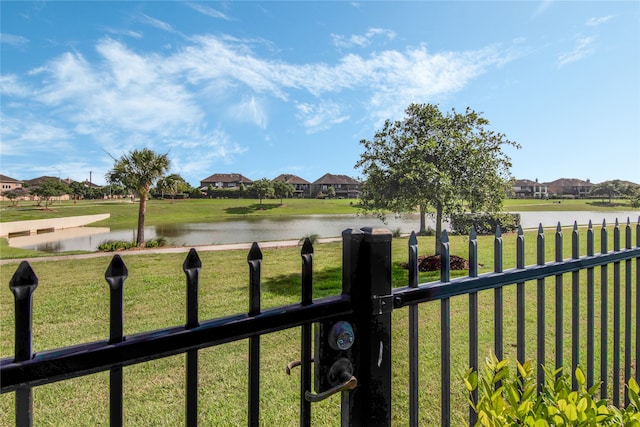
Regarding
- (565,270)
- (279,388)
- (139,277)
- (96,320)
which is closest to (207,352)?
(279,388)

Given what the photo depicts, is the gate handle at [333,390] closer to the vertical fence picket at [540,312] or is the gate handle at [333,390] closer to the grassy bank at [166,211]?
the vertical fence picket at [540,312]

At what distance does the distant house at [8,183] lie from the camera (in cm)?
5542

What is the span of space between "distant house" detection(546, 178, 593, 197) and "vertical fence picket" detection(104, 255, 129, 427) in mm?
94571

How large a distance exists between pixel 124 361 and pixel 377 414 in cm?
81

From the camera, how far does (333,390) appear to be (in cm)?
98

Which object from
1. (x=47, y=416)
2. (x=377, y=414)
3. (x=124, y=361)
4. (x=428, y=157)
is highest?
(x=428, y=157)

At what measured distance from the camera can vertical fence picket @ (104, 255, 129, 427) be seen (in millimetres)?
761

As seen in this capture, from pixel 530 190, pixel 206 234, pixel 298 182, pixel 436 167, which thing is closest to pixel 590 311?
pixel 436 167

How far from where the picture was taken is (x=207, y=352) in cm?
362

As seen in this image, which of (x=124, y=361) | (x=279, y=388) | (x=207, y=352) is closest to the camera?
(x=124, y=361)

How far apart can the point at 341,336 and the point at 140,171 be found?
17.2m

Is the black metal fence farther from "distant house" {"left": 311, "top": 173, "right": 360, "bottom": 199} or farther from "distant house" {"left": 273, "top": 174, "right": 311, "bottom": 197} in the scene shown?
"distant house" {"left": 273, "top": 174, "right": 311, "bottom": 197}

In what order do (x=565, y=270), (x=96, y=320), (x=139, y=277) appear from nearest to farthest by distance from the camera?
(x=565, y=270), (x=96, y=320), (x=139, y=277)

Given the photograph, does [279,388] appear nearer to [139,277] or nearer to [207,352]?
[207,352]
